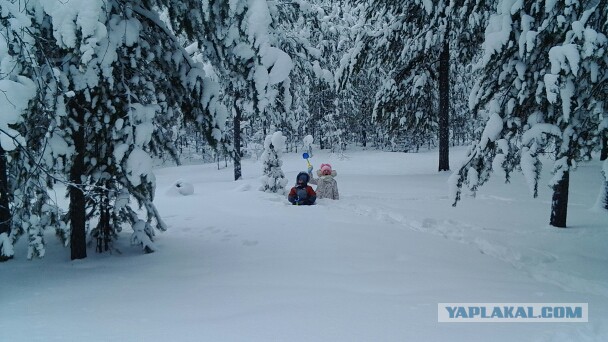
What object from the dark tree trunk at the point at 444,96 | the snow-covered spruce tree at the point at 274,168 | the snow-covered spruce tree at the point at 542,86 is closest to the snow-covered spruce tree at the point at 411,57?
the dark tree trunk at the point at 444,96

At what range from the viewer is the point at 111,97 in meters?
4.18

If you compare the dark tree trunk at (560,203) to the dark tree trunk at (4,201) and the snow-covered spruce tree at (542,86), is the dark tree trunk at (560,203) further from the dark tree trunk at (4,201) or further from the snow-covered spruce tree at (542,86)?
the dark tree trunk at (4,201)

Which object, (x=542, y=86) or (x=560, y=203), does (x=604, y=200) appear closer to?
(x=560, y=203)

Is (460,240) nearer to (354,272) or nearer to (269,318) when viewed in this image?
(354,272)

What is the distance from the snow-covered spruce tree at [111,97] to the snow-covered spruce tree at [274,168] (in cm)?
587

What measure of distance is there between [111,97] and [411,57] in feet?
37.8

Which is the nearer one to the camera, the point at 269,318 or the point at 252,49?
the point at 269,318

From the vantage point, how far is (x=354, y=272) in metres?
4.02

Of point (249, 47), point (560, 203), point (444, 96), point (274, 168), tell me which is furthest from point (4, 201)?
point (444, 96)

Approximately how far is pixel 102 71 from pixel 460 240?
5.37 m

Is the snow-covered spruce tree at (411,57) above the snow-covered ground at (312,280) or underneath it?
above

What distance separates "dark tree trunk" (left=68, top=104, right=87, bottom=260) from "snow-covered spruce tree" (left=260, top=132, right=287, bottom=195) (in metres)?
6.69

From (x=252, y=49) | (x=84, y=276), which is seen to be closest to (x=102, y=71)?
(x=252, y=49)

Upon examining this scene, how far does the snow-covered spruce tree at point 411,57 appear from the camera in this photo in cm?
1159
